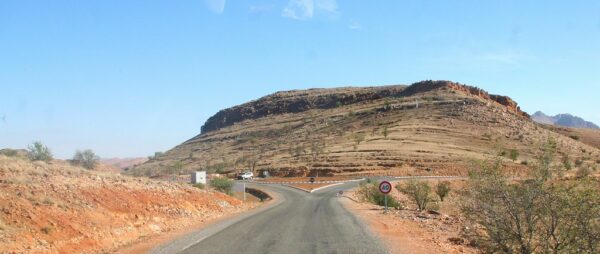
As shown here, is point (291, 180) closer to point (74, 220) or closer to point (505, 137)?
point (505, 137)

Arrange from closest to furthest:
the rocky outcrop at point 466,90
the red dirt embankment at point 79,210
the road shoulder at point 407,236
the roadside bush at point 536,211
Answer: the roadside bush at point 536,211
the road shoulder at point 407,236
the red dirt embankment at point 79,210
the rocky outcrop at point 466,90

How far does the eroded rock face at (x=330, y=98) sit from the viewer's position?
147 metres

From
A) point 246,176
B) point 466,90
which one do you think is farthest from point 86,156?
point 466,90

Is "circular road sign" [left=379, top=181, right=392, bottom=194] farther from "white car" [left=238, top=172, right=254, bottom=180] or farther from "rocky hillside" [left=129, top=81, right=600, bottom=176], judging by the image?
"white car" [left=238, top=172, right=254, bottom=180]

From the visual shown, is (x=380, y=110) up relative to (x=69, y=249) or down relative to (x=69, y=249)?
up

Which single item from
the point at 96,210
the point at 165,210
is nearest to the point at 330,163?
the point at 165,210

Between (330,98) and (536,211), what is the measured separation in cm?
16348

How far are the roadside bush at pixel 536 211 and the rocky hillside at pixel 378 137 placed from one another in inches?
1596

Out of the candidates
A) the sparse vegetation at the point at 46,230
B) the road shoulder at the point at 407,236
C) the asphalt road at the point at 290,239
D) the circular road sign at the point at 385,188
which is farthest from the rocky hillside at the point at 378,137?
the sparse vegetation at the point at 46,230

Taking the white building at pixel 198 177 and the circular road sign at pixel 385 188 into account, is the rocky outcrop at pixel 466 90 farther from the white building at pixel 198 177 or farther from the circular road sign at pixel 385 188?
the circular road sign at pixel 385 188

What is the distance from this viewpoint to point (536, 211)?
34.4 feet

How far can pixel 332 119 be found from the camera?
460ft

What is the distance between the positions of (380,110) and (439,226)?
11417cm

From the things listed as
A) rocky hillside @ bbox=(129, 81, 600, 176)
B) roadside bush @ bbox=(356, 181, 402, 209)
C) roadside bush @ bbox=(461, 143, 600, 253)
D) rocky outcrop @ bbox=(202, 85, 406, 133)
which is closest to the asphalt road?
roadside bush @ bbox=(461, 143, 600, 253)
